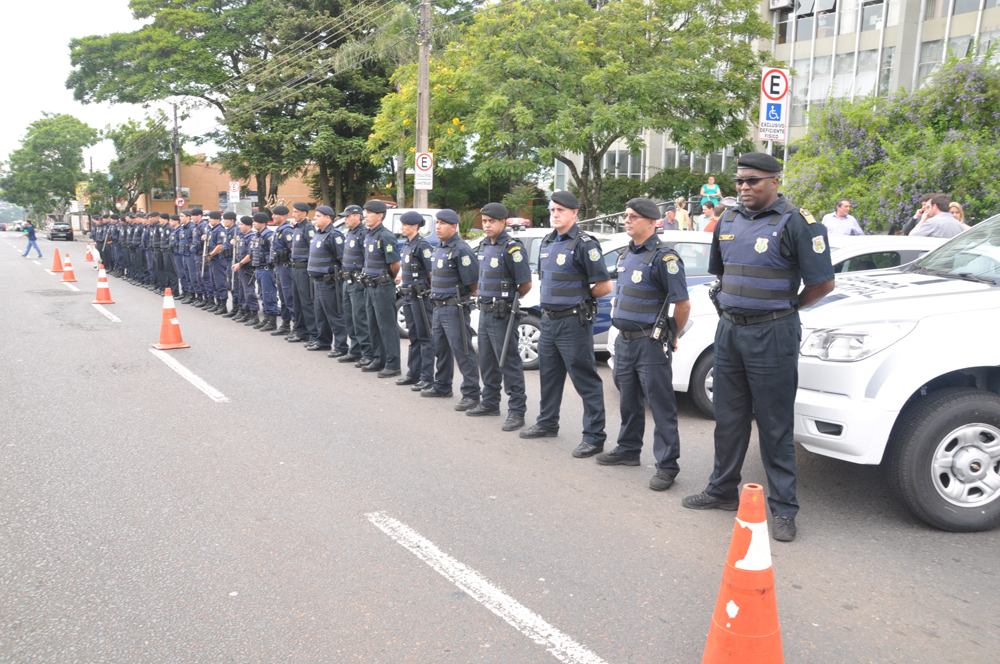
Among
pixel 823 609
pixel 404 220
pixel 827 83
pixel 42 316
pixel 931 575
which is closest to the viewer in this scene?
pixel 823 609

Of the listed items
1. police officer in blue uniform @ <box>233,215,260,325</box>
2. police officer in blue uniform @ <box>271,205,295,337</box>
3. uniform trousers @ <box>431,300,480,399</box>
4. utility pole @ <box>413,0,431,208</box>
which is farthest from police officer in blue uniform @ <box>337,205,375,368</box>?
utility pole @ <box>413,0,431,208</box>

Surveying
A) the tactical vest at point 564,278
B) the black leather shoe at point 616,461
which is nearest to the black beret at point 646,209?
the tactical vest at point 564,278

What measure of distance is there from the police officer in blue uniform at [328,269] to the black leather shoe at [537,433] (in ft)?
14.3

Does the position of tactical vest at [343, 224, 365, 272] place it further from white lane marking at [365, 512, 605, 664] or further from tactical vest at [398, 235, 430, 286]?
white lane marking at [365, 512, 605, 664]

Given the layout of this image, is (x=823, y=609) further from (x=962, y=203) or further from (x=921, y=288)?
(x=962, y=203)

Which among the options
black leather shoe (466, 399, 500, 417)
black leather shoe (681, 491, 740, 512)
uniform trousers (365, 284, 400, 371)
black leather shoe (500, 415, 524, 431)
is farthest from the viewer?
uniform trousers (365, 284, 400, 371)

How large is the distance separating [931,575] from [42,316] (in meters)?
14.5

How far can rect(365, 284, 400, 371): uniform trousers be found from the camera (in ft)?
29.8

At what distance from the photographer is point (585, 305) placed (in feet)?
20.2

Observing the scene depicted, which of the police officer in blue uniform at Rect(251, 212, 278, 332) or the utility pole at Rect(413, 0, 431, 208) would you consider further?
the utility pole at Rect(413, 0, 431, 208)

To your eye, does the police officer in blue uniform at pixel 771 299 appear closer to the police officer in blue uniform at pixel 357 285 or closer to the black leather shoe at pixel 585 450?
the black leather shoe at pixel 585 450

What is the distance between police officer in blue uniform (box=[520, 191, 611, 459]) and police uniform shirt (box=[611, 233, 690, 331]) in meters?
0.54

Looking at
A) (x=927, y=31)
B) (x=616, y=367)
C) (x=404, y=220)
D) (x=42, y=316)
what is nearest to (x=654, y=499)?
(x=616, y=367)

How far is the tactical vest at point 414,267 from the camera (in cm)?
834
